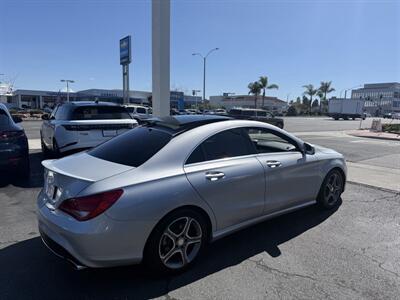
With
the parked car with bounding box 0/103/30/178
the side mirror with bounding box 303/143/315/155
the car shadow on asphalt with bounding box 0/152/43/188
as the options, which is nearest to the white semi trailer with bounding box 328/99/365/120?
the side mirror with bounding box 303/143/315/155

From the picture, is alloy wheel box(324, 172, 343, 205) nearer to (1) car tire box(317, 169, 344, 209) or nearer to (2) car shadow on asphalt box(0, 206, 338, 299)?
(1) car tire box(317, 169, 344, 209)

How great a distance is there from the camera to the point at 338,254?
12.3ft

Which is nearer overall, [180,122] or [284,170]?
[180,122]

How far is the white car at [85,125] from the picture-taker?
7.34m

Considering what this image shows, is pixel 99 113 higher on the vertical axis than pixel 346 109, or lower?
higher

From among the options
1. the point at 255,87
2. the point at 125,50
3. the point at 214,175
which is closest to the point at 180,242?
the point at 214,175

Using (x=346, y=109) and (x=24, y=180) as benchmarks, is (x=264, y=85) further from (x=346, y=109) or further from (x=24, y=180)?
(x=24, y=180)

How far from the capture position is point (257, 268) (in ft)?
11.1

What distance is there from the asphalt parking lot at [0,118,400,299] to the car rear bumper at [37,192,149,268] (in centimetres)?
34

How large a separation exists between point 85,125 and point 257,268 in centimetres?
539

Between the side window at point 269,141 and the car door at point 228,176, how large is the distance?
265mm

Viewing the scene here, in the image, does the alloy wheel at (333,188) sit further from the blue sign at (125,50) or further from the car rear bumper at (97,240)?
the blue sign at (125,50)

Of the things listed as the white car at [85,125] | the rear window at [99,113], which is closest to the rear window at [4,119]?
the white car at [85,125]

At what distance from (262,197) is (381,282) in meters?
1.44
